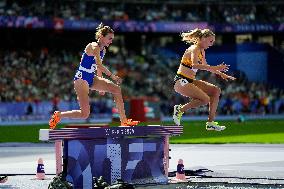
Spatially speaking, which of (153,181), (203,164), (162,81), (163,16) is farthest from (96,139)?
(163,16)

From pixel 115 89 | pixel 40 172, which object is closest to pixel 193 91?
pixel 115 89

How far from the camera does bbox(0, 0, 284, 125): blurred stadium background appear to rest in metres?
48.8

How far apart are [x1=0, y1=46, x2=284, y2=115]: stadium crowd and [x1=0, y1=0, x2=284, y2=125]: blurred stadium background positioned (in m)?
0.08

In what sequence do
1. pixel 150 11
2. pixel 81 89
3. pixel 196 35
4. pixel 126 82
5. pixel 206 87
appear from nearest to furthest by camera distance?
pixel 81 89 < pixel 196 35 < pixel 206 87 < pixel 126 82 < pixel 150 11

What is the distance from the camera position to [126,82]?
54531mm

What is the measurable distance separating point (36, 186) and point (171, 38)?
52.0 metres

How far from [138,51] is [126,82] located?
7788 millimetres

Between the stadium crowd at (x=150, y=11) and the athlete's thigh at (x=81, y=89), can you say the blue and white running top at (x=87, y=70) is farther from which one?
the stadium crowd at (x=150, y=11)

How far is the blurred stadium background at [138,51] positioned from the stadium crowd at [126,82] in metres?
0.08

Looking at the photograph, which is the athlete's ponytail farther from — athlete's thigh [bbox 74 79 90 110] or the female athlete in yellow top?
athlete's thigh [bbox 74 79 90 110]

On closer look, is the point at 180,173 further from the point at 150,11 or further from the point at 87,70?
the point at 150,11

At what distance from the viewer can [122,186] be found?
10531 mm

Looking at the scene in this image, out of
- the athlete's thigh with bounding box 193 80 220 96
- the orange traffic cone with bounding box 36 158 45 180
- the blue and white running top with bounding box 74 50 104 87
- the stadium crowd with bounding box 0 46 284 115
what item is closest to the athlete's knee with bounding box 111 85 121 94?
the blue and white running top with bounding box 74 50 104 87

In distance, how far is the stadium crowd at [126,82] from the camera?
48688mm
